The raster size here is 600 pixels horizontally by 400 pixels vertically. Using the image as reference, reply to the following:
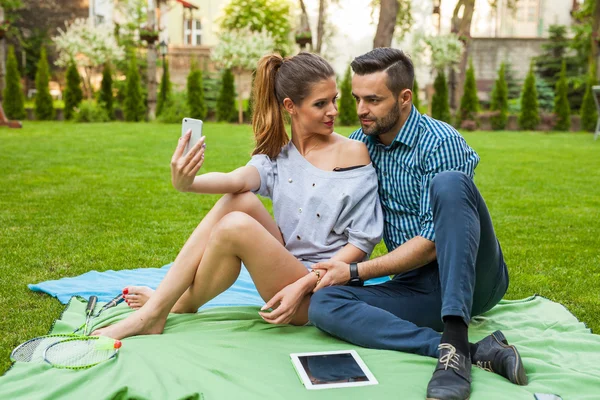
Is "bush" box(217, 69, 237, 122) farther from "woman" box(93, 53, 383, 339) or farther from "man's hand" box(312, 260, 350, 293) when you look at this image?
"man's hand" box(312, 260, 350, 293)

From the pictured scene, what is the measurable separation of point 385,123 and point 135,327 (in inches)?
57.9

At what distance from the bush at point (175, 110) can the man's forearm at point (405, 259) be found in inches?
694

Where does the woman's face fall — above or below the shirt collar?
above

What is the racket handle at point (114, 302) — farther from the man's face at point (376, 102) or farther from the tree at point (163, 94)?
the tree at point (163, 94)

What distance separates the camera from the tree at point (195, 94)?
20.2 metres

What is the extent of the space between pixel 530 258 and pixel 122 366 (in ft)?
11.7

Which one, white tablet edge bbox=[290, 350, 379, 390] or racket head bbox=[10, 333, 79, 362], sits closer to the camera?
white tablet edge bbox=[290, 350, 379, 390]

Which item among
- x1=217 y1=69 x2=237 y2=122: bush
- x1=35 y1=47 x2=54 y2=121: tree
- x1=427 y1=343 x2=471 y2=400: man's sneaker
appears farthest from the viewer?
x1=217 y1=69 x2=237 y2=122: bush

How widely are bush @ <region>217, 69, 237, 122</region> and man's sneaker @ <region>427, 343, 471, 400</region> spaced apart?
18399 mm

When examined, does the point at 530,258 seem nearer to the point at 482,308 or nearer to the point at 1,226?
the point at 482,308

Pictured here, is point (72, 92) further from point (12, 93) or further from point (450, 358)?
point (450, 358)

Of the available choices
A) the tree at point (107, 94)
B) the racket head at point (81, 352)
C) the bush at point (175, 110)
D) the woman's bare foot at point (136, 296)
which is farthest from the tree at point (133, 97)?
the racket head at point (81, 352)

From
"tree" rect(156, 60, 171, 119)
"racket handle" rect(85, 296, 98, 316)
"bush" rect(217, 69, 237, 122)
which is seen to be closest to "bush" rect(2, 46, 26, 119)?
"tree" rect(156, 60, 171, 119)

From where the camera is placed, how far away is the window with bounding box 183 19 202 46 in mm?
38688
